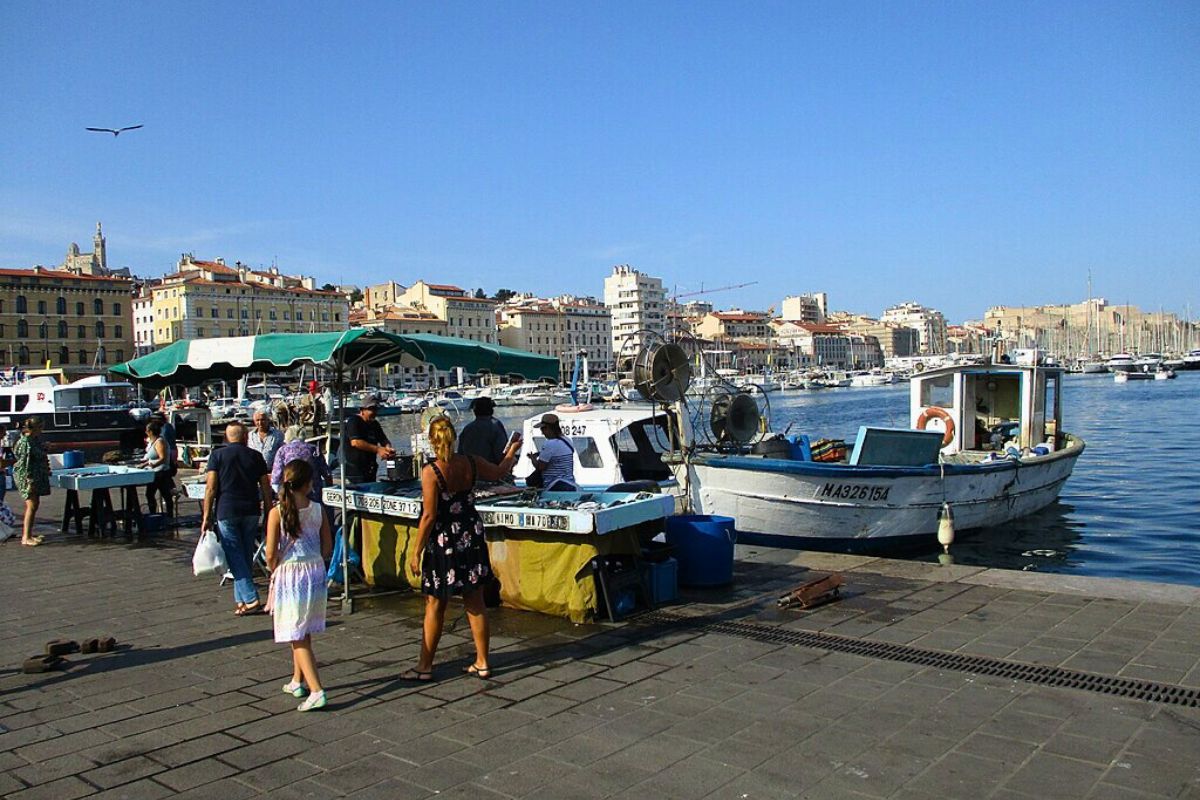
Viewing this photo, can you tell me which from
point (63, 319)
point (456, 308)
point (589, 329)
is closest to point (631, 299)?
point (589, 329)

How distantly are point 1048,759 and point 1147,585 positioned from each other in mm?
4617

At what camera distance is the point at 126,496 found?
44.0 ft

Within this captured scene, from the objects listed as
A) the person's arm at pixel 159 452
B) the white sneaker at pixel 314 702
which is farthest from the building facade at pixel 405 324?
the white sneaker at pixel 314 702

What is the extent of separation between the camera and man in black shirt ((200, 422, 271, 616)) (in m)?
8.12

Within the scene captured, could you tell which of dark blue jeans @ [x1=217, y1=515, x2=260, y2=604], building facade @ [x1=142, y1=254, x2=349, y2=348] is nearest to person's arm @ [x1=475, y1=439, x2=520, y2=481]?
dark blue jeans @ [x1=217, y1=515, x2=260, y2=604]

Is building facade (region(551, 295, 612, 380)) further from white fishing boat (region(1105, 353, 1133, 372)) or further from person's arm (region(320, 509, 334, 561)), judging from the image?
person's arm (region(320, 509, 334, 561))

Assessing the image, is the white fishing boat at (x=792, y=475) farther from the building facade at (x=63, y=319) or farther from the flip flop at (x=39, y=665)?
the building facade at (x=63, y=319)

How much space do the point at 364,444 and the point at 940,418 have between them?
43.6 feet

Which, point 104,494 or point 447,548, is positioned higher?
point 447,548

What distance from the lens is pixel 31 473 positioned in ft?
41.5

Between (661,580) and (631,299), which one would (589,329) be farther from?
(661,580)

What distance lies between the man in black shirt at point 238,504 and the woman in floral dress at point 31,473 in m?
5.87

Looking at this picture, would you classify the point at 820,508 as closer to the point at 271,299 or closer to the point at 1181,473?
the point at 1181,473

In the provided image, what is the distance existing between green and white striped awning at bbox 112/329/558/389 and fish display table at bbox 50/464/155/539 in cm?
188
